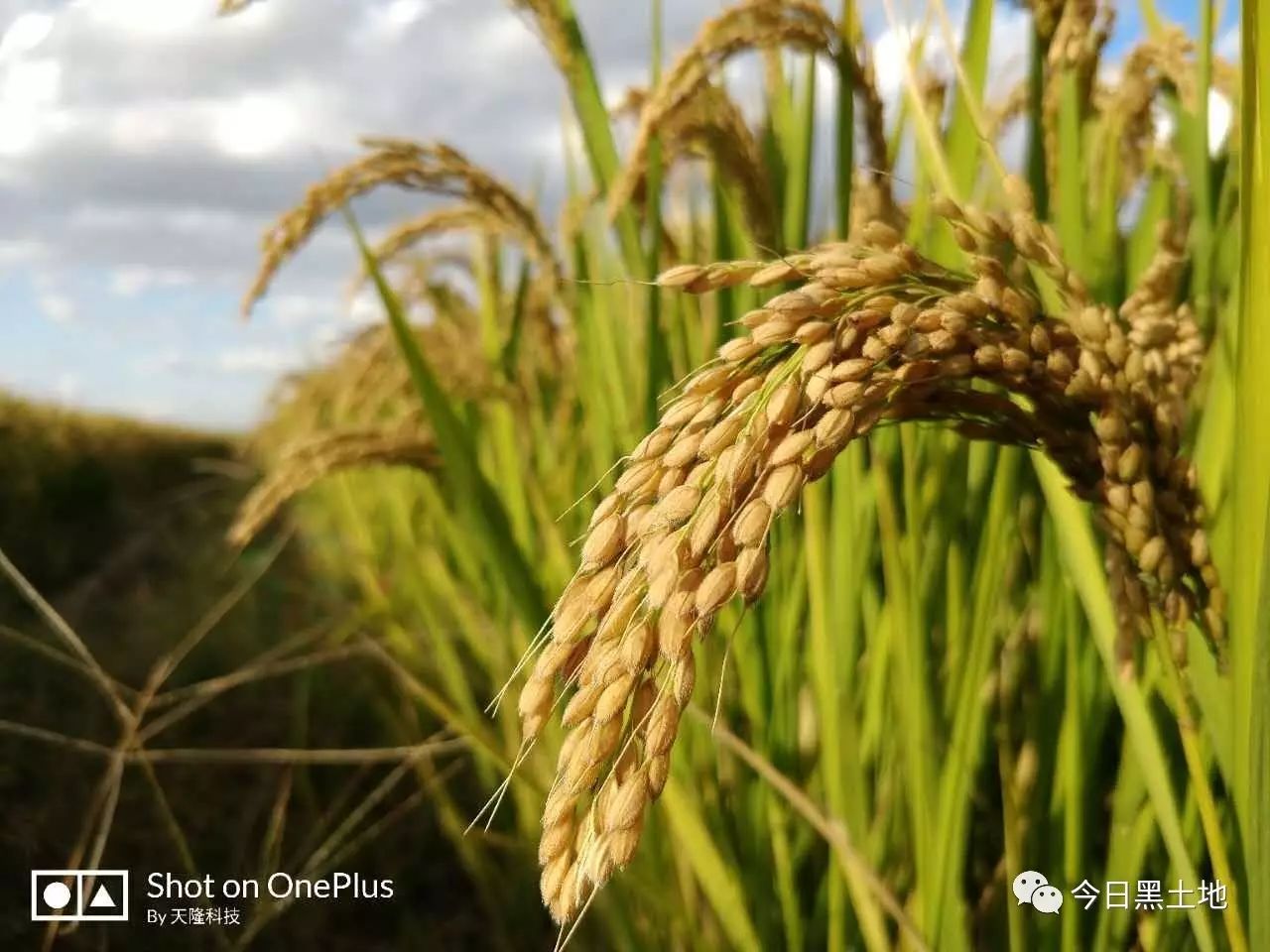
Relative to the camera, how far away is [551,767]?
1.56m

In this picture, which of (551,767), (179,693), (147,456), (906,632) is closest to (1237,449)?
(906,632)

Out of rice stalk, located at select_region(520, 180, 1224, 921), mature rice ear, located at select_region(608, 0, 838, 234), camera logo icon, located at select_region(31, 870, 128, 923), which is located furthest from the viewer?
camera logo icon, located at select_region(31, 870, 128, 923)

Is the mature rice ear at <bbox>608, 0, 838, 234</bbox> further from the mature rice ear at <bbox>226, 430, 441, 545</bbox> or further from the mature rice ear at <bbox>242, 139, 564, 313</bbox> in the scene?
the mature rice ear at <bbox>226, 430, 441, 545</bbox>

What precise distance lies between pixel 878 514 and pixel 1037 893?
44 cm

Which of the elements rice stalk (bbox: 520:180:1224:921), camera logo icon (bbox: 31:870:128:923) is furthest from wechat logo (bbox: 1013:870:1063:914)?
camera logo icon (bbox: 31:870:128:923)

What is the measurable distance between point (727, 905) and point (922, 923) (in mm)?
208

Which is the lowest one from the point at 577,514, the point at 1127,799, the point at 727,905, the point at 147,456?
the point at 147,456

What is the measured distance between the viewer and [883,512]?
99 centimetres

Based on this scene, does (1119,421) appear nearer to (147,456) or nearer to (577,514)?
(577,514)

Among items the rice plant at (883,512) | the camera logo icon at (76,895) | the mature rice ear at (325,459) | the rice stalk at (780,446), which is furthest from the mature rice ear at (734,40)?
the camera logo icon at (76,895)

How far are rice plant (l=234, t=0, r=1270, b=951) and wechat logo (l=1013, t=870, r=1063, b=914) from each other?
0.01 metres

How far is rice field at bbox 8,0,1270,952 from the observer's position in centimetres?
51

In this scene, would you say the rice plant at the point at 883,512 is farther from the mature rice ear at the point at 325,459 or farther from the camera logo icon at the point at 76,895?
the camera logo icon at the point at 76,895

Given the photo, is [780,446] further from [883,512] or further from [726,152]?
[726,152]
